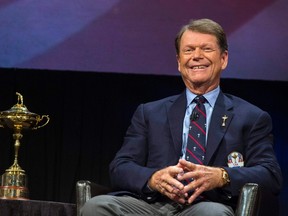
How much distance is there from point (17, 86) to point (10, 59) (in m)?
0.30

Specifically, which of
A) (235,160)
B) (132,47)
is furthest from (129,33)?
(235,160)

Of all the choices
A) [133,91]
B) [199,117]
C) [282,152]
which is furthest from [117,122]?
[199,117]

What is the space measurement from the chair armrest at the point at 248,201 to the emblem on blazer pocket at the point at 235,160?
0.27 meters

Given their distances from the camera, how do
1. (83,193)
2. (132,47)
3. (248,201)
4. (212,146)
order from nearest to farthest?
(248,201) < (83,193) < (212,146) < (132,47)

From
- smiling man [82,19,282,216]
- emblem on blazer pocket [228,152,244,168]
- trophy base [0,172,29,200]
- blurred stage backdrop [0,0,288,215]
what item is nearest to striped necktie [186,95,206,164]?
smiling man [82,19,282,216]

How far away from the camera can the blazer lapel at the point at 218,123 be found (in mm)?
3037

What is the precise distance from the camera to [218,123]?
10.2ft

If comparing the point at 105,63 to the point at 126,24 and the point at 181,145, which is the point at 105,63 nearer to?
the point at 126,24

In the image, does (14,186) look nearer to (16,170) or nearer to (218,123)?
(16,170)

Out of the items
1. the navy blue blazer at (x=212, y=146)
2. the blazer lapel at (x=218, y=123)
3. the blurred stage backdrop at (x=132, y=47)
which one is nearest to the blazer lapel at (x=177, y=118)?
the navy blue blazer at (x=212, y=146)

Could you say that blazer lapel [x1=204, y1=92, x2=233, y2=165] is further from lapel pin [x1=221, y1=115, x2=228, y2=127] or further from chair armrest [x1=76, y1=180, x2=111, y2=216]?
chair armrest [x1=76, y1=180, x2=111, y2=216]

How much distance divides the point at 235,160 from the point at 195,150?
0.55 feet

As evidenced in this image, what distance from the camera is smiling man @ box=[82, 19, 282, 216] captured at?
111 inches

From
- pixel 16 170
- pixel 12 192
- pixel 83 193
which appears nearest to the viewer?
pixel 83 193
